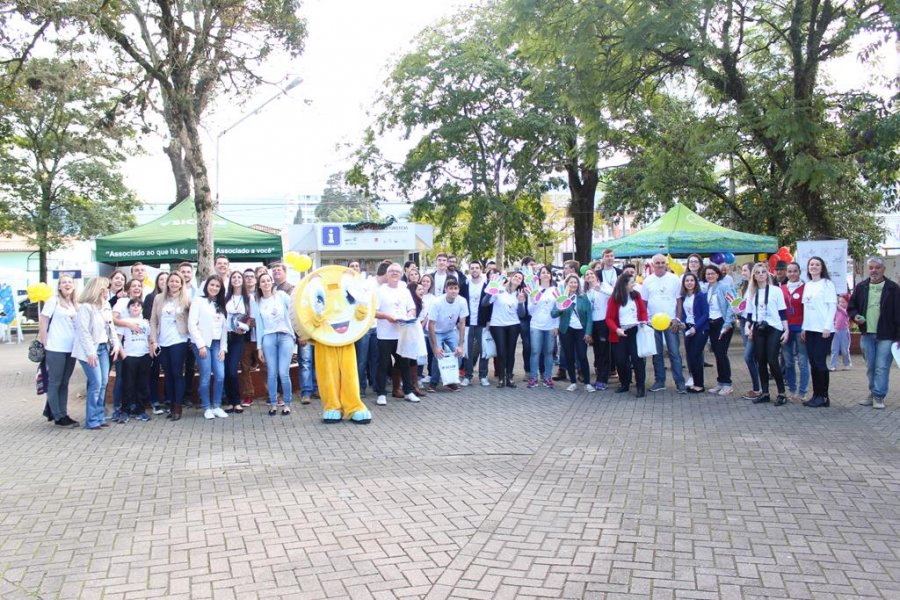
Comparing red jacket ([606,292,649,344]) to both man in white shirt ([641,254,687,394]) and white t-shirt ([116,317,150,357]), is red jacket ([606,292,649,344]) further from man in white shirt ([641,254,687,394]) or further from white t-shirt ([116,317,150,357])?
white t-shirt ([116,317,150,357])

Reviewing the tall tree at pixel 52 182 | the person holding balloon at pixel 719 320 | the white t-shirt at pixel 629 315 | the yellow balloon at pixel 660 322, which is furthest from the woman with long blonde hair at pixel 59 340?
the tall tree at pixel 52 182

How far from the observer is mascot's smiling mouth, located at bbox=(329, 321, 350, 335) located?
842 centimetres

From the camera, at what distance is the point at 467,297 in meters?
11.6

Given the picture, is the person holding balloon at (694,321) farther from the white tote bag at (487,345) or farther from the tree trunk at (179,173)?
the tree trunk at (179,173)

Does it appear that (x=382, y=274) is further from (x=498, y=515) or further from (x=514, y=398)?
(x=498, y=515)

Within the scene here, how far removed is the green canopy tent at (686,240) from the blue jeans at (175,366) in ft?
35.5

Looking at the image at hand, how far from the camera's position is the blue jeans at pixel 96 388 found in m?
8.25

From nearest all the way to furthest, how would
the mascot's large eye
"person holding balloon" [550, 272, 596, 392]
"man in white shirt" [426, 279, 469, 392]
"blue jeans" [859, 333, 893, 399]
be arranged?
1. the mascot's large eye
2. "blue jeans" [859, 333, 893, 399]
3. "man in white shirt" [426, 279, 469, 392]
4. "person holding balloon" [550, 272, 596, 392]

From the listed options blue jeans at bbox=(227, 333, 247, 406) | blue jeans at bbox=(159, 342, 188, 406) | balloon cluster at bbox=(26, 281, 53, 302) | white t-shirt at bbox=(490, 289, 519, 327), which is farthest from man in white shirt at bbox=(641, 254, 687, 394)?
balloon cluster at bbox=(26, 281, 53, 302)

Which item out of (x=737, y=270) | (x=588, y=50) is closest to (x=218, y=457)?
(x=588, y=50)

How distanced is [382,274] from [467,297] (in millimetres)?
1941

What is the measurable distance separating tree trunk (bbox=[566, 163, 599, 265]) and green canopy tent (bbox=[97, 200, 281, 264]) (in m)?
14.5

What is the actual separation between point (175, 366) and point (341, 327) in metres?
2.09

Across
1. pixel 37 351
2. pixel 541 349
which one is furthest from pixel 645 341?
pixel 37 351
